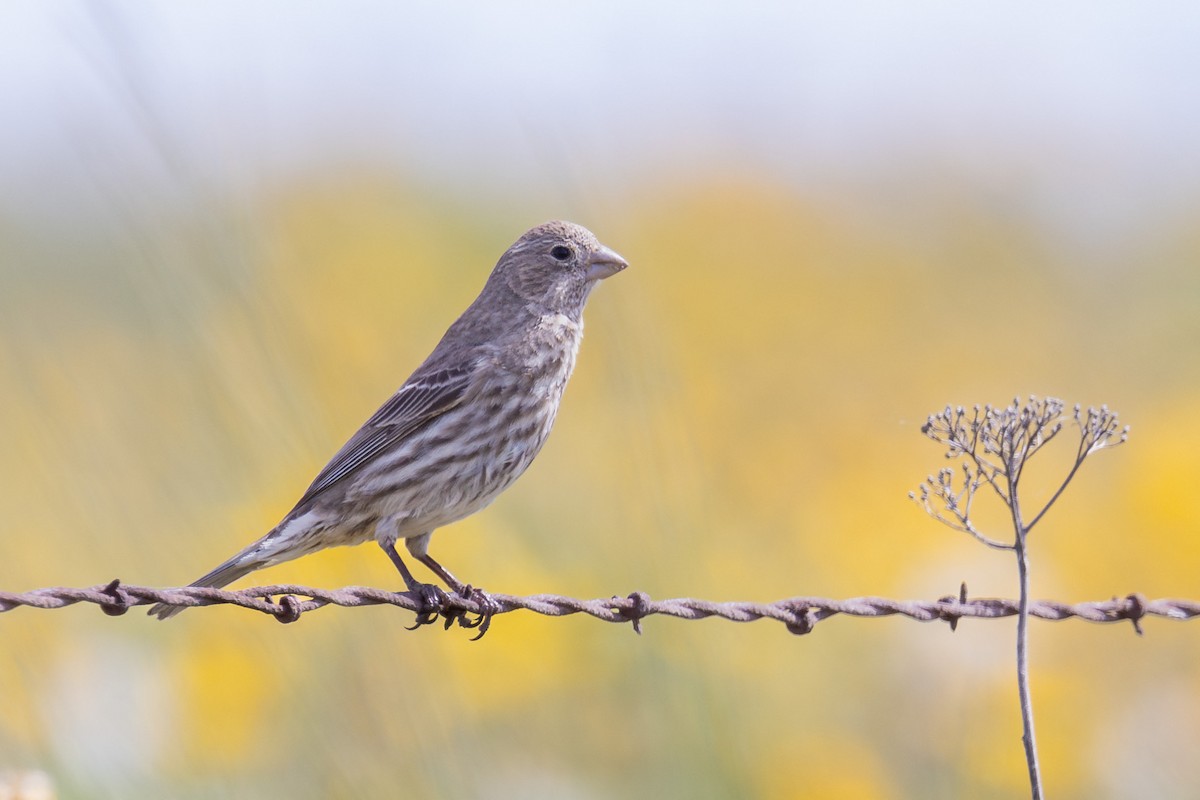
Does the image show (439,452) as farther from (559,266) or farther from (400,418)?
(559,266)

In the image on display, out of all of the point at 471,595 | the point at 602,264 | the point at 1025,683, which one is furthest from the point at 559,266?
the point at 1025,683

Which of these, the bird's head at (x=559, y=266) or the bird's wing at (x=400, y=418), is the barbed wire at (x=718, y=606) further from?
the bird's head at (x=559, y=266)

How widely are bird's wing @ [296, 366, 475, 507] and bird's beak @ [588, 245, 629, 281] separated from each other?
27.6 inches

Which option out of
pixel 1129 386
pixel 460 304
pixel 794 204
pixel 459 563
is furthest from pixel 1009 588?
pixel 794 204

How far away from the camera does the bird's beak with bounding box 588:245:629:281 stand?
18.8ft

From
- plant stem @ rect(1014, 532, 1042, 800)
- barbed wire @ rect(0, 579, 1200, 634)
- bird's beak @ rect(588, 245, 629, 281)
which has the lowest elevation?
plant stem @ rect(1014, 532, 1042, 800)

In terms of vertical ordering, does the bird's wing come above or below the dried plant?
above

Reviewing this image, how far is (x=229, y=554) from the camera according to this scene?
204 inches

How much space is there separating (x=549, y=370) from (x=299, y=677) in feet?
4.76

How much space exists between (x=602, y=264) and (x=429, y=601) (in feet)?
5.21

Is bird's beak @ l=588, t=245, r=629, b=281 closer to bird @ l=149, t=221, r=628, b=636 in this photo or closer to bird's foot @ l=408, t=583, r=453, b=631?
bird @ l=149, t=221, r=628, b=636

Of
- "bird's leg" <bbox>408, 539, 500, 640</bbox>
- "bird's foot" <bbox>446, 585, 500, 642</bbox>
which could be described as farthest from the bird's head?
"bird's foot" <bbox>446, 585, 500, 642</bbox>

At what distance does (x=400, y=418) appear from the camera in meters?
5.37

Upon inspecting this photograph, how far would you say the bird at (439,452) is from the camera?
520 cm
